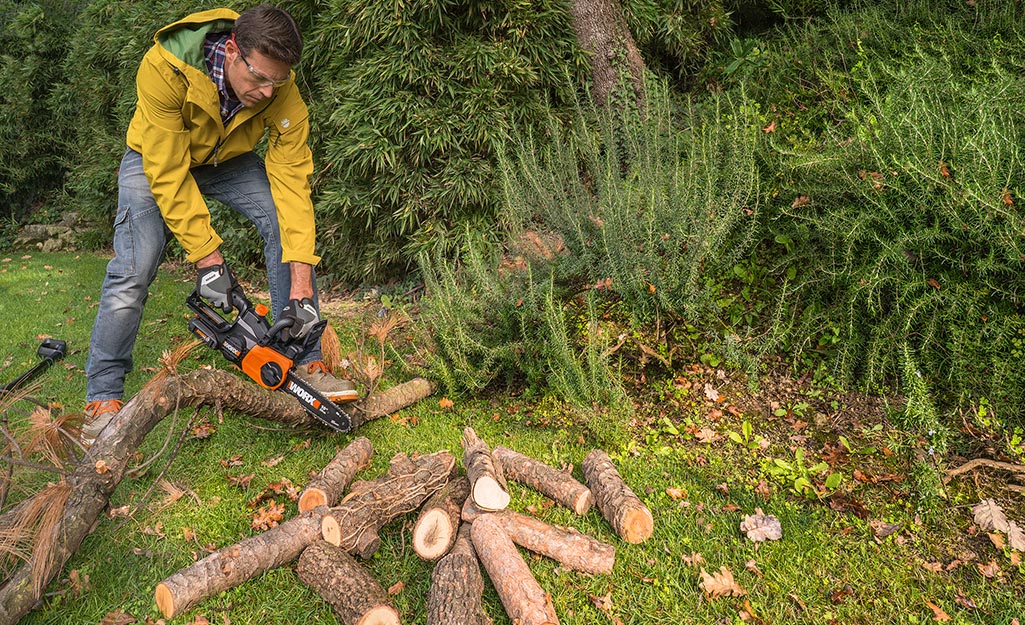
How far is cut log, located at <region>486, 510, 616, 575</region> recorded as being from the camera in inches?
95.3

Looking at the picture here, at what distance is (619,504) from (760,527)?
0.57 meters

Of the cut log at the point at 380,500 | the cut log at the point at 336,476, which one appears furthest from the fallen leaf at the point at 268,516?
the cut log at the point at 380,500

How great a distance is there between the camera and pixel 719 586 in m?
2.35

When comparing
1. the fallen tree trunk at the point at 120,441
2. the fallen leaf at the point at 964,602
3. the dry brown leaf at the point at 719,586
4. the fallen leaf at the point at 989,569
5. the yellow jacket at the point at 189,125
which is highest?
the yellow jacket at the point at 189,125

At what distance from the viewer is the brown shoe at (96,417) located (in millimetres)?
2734

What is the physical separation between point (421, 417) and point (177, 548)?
4.30 feet

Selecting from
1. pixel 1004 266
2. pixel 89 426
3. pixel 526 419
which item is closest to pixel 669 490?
pixel 526 419

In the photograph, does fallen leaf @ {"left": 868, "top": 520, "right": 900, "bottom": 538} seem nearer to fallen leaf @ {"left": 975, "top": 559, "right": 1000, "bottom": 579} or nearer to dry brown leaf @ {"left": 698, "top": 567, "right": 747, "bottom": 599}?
fallen leaf @ {"left": 975, "top": 559, "right": 1000, "bottom": 579}

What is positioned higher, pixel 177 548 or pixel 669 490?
pixel 177 548

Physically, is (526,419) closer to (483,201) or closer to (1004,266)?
(483,201)

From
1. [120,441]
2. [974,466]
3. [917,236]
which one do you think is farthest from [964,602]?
[120,441]

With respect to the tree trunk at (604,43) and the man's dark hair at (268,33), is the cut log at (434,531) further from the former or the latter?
the tree trunk at (604,43)

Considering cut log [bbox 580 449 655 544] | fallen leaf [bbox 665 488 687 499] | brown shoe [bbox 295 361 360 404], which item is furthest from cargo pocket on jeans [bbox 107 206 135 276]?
fallen leaf [bbox 665 488 687 499]

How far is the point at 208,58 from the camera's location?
2.99 meters
